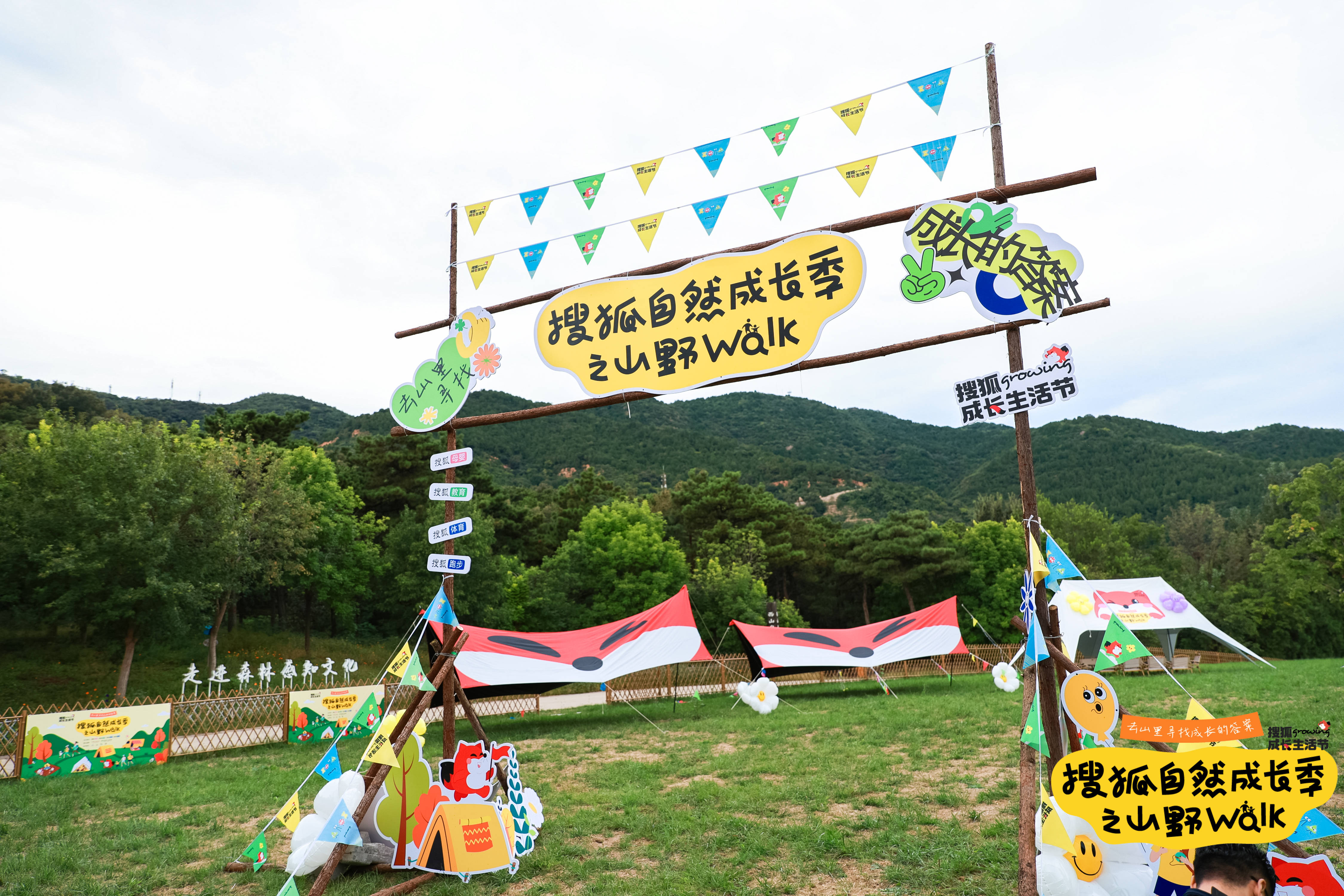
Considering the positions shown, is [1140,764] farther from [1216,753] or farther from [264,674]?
[264,674]

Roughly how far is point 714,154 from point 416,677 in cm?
482

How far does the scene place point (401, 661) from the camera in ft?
20.2

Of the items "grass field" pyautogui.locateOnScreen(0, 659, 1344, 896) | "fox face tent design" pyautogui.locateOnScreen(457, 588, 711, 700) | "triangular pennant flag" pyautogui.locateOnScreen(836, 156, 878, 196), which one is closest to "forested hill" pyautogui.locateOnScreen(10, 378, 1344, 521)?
"fox face tent design" pyautogui.locateOnScreen(457, 588, 711, 700)

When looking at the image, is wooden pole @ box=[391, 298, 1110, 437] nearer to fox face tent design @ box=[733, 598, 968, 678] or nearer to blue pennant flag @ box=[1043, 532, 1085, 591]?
blue pennant flag @ box=[1043, 532, 1085, 591]

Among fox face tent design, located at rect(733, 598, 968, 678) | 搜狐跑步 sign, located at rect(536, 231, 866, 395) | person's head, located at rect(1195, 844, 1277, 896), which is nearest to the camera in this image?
person's head, located at rect(1195, 844, 1277, 896)

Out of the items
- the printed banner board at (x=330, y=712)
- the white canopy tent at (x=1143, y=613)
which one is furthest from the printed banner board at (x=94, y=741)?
the white canopy tent at (x=1143, y=613)

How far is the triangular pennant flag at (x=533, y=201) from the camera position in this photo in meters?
6.34

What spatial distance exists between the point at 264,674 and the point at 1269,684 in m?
22.2

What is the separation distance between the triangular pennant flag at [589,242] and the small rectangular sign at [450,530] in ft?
8.11

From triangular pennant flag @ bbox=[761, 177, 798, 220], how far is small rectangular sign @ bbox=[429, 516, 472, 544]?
3578mm

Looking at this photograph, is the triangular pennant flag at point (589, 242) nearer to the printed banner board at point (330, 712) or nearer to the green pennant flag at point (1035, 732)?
the green pennant flag at point (1035, 732)

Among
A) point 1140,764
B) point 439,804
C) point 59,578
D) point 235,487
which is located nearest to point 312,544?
point 235,487

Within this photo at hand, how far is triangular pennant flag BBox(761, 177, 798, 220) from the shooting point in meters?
5.38

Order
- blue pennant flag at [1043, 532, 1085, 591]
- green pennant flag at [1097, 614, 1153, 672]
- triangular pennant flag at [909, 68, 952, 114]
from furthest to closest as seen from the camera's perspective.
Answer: green pennant flag at [1097, 614, 1153, 672]
triangular pennant flag at [909, 68, 952, 114]
blue pennant flag at [1043, 532, 1085, 591]
